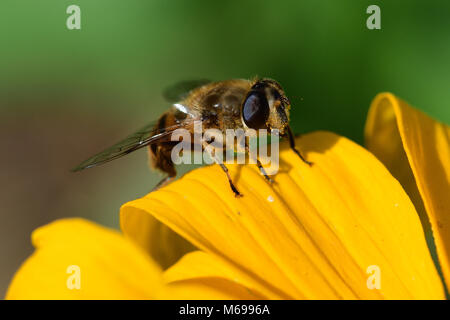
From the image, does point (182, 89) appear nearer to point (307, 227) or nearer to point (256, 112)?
point (256, 112)

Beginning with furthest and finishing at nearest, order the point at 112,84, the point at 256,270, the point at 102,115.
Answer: the point at 102,115 → the point at 112,84 → the point at 256,270

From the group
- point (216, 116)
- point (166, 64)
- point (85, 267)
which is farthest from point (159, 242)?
point (166, 64)

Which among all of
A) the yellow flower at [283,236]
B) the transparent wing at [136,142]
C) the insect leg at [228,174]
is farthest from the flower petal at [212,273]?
the transparent wing at [136,142]

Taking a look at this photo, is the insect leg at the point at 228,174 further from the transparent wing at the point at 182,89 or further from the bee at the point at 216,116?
the transparent wing at the point at 182,89

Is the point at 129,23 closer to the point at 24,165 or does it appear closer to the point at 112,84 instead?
the point at 112,84
